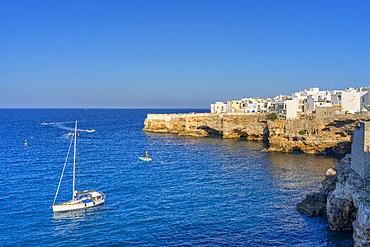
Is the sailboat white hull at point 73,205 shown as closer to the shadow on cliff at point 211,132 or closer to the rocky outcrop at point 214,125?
the rocky outcrop at point 214,125

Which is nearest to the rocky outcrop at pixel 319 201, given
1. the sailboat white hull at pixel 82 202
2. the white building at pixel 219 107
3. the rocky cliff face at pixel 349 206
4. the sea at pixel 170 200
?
the rocky cliff face at pixel 349 206

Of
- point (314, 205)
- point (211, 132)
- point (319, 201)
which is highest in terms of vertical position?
point (211, 132)

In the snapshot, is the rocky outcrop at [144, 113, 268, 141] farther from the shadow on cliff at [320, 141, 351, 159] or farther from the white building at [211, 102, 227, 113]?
the white building at [211, 102, 227, 113]

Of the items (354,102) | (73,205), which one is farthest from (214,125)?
(73,205)

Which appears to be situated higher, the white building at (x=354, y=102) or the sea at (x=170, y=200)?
the white building at (x=354, y=102)

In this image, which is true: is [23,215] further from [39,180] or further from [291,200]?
[291,200]

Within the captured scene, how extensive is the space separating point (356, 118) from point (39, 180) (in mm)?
55495

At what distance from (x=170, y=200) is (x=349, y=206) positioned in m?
18.4

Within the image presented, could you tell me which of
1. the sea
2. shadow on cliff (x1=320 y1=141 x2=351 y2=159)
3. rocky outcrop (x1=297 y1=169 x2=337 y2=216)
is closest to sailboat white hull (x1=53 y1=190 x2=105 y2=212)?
the sea

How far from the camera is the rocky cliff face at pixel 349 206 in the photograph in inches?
890

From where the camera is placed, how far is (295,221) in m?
32.8

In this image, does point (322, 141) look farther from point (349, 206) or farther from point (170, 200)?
point (349, 206)

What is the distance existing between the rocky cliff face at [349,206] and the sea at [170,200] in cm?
113

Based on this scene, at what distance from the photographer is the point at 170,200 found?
39250 millimetres
